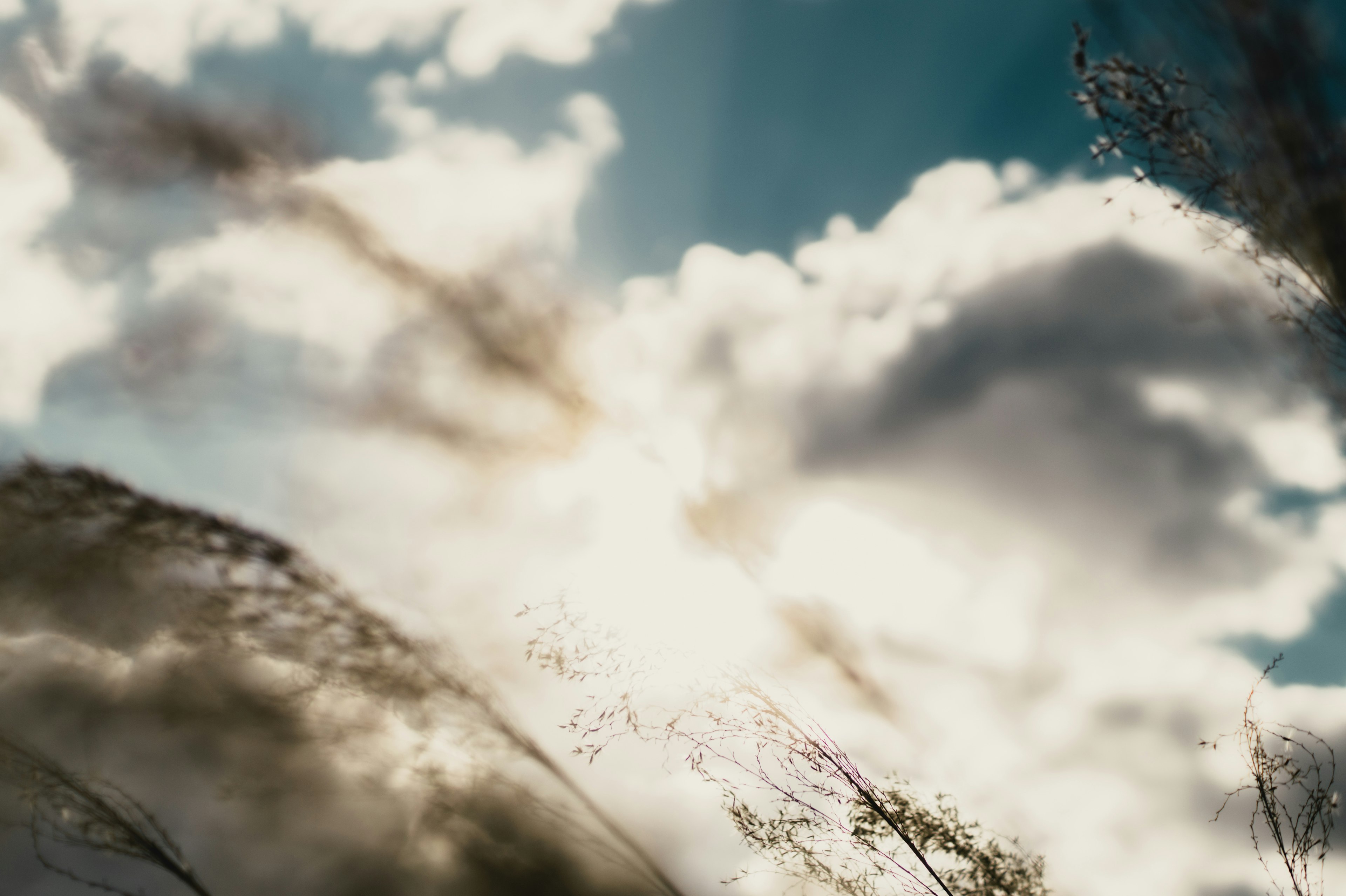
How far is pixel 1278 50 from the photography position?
1867mm

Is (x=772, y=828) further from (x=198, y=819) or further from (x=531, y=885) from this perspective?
(x=198, y=819)

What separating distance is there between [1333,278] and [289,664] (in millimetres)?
4117

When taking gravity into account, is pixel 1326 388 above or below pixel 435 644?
above

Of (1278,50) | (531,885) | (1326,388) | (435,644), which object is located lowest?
(531,885)

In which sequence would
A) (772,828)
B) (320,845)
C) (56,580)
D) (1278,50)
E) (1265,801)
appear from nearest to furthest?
(1278,50) → (56,580) → (1265,801) → (772,828) → (320,845)

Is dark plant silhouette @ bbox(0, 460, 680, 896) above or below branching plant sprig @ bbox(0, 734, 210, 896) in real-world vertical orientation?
above

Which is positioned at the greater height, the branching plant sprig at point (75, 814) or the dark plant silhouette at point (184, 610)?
the dark plant silhouette at point (184, 610)

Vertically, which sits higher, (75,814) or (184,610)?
(184,610)

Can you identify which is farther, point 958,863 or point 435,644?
point 958,863

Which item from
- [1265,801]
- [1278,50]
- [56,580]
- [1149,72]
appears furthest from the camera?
[1265,801]

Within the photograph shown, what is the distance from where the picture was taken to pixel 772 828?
320cm

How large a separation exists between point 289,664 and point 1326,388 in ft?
13.7

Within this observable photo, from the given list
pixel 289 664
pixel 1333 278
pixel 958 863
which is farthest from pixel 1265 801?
pixel 289 664

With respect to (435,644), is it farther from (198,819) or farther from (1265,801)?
(1265,801)
